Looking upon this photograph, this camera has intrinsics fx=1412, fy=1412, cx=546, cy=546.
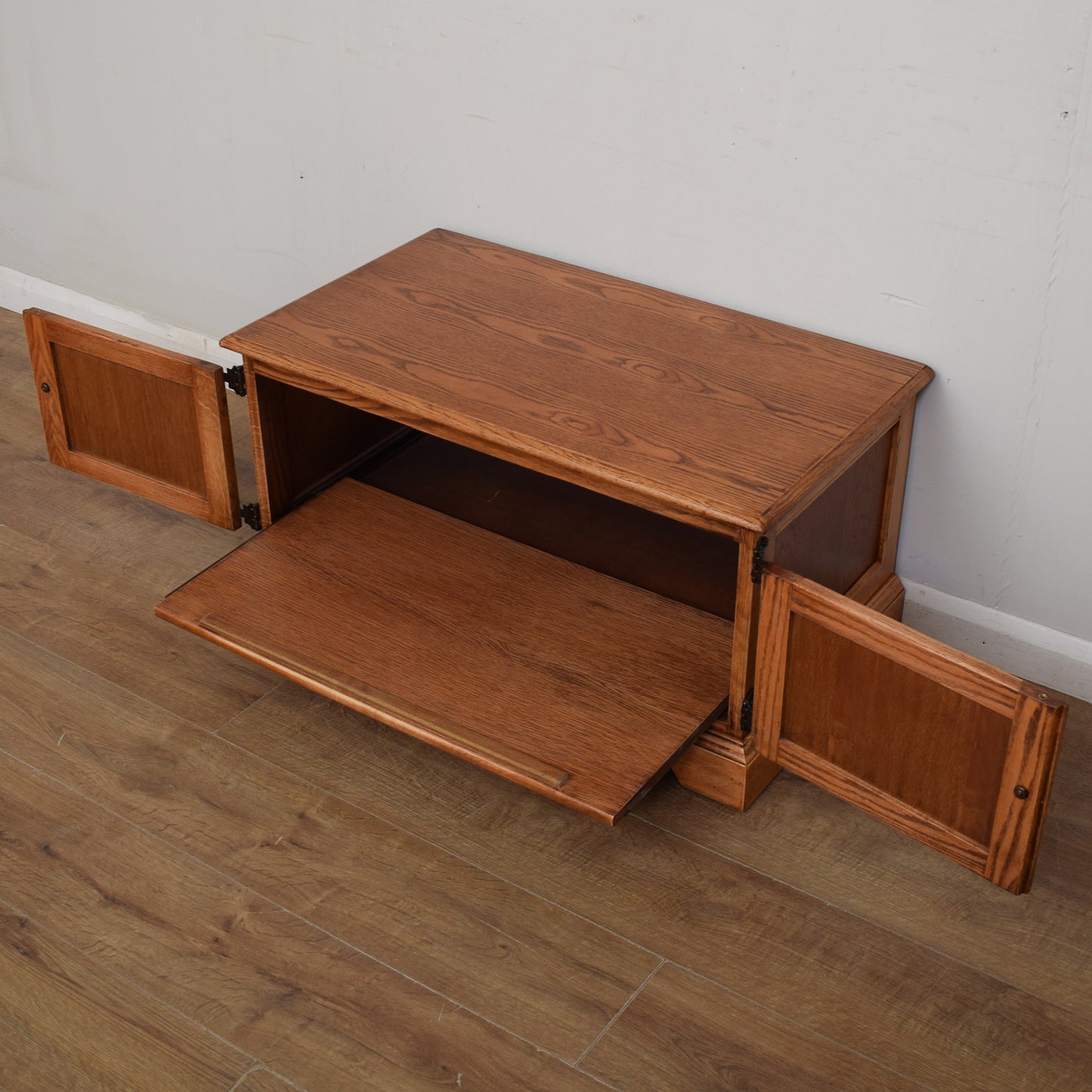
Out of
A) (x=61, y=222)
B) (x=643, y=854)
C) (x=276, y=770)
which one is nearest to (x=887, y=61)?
(x=643, y=854)

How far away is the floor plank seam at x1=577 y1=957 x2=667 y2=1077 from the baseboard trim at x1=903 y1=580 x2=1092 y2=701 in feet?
2.22

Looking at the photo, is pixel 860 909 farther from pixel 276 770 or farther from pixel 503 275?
pixel 503 275

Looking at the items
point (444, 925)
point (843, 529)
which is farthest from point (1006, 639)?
point (444, 925)

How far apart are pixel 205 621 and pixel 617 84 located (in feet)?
2.80

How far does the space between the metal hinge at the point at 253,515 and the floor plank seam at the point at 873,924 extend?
66cm

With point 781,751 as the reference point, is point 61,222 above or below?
above

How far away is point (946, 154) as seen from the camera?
1.60 meters

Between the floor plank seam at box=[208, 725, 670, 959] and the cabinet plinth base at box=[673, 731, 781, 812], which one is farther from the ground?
the cabinet plinth base at box=[673, 731, 781, 812]

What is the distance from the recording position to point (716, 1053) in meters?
1.38

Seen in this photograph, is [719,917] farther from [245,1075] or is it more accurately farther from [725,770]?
[245,1075]

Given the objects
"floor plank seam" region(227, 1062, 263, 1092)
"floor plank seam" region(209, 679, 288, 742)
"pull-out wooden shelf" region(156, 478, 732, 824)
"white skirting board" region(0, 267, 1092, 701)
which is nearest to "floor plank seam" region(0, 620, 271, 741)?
"floor plank seam" region(209, 679, 288, 742)

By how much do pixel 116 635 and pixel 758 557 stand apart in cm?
93

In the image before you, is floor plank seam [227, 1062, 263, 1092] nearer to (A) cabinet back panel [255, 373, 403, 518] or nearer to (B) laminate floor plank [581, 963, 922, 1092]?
(B) laminate floor plank [581, 963, 922, 1092]

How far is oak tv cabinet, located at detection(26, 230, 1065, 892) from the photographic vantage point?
1413 millimetres
